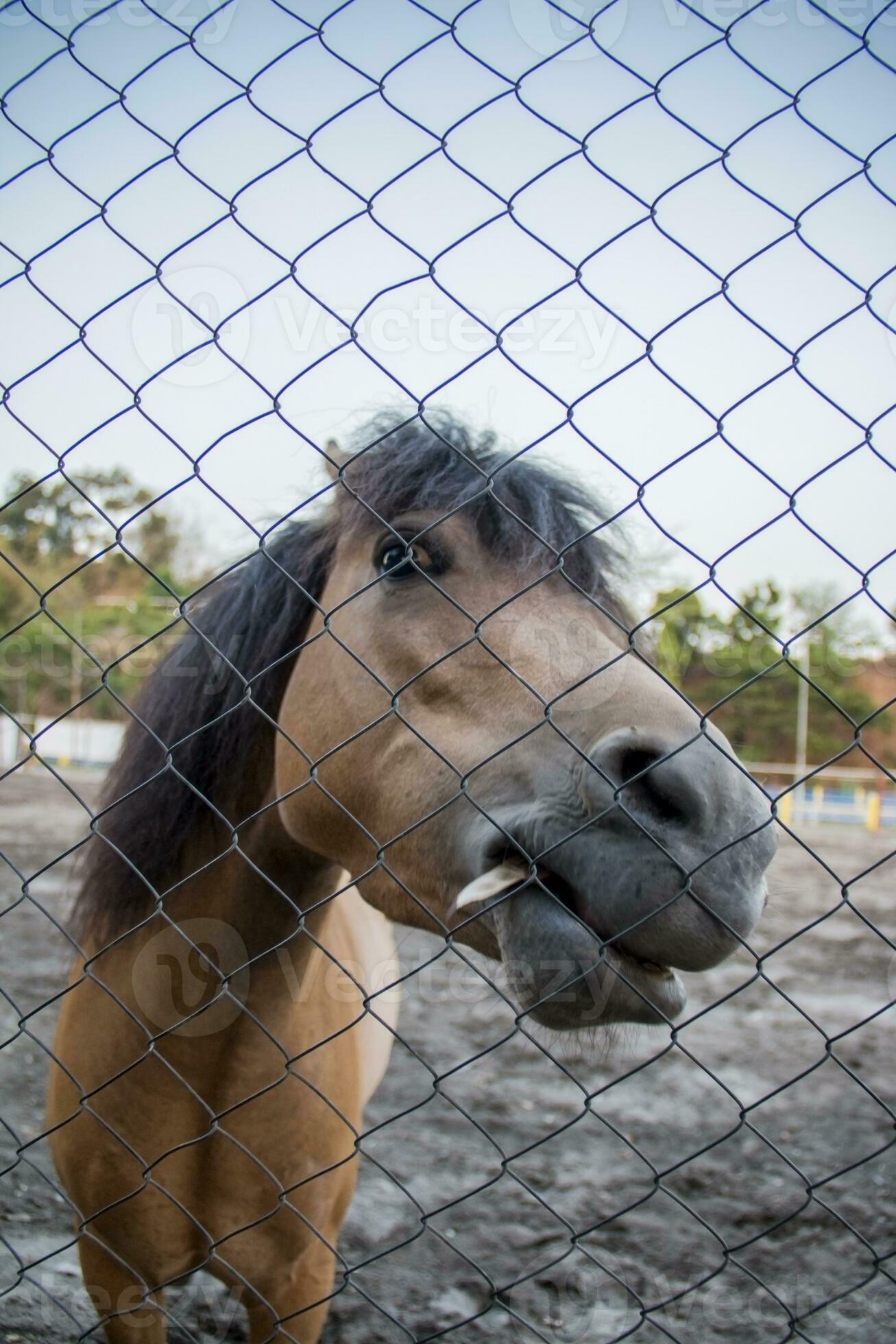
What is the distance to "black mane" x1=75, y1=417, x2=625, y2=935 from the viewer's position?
6.37ft

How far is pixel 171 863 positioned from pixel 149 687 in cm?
42

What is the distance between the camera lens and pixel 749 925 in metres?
1.29

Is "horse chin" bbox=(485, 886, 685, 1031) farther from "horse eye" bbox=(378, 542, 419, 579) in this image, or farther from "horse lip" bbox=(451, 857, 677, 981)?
"horse eye" bbox=(378, 542, 419, 579)

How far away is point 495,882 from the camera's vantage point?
138 cm

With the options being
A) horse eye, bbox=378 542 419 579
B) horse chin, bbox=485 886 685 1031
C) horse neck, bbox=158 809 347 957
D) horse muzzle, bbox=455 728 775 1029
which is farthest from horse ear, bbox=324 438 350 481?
horse chin, bbox=485 886 685 1031

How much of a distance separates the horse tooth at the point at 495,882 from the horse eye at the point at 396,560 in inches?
24.8

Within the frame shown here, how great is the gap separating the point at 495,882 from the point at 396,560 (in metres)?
0.74

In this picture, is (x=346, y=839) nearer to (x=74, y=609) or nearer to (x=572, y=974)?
(x=572, y=974)

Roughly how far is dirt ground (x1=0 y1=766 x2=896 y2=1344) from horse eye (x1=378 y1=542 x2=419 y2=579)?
88cm

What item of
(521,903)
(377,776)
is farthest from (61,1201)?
(521,903)

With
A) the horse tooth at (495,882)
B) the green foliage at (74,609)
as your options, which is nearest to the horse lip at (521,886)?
the horse tooth at (495,882)

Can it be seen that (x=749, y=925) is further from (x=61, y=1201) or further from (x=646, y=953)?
(x=61, y=1201)

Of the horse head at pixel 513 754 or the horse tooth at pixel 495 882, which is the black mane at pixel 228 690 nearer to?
the horse head at pixel 513 754

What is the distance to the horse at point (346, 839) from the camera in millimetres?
1336
